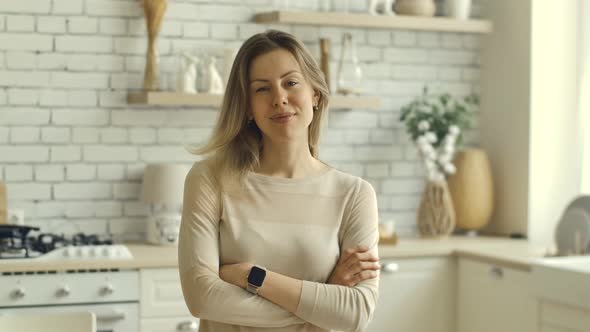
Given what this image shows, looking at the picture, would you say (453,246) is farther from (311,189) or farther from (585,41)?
(311,189)

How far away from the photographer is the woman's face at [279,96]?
2.33m

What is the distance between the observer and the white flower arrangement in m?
4.93

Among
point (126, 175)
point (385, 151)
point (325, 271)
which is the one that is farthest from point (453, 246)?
point (325, 271)

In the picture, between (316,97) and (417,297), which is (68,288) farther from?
(316,97)

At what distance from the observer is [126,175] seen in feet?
15.1

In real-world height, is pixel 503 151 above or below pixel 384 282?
above

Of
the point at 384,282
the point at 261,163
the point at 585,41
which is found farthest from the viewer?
the point at 585,41

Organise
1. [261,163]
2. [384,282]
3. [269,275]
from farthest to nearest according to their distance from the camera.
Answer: [384,282] < [261,163] < [269,275]

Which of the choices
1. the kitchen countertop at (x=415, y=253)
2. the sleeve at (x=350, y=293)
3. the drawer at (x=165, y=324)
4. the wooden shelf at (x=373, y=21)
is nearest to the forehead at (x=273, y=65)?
the sleeve at (x=350, y=293)

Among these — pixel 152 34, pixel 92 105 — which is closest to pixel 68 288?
pixel 92 105

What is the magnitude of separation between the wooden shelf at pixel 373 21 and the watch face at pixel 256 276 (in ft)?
8.40

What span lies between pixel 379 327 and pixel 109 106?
1686 millimetres

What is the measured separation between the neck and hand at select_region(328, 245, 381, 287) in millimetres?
235

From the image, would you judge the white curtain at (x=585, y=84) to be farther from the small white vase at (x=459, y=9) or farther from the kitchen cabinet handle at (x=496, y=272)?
the kitchen cabinet handle at (x=496, y=272)
